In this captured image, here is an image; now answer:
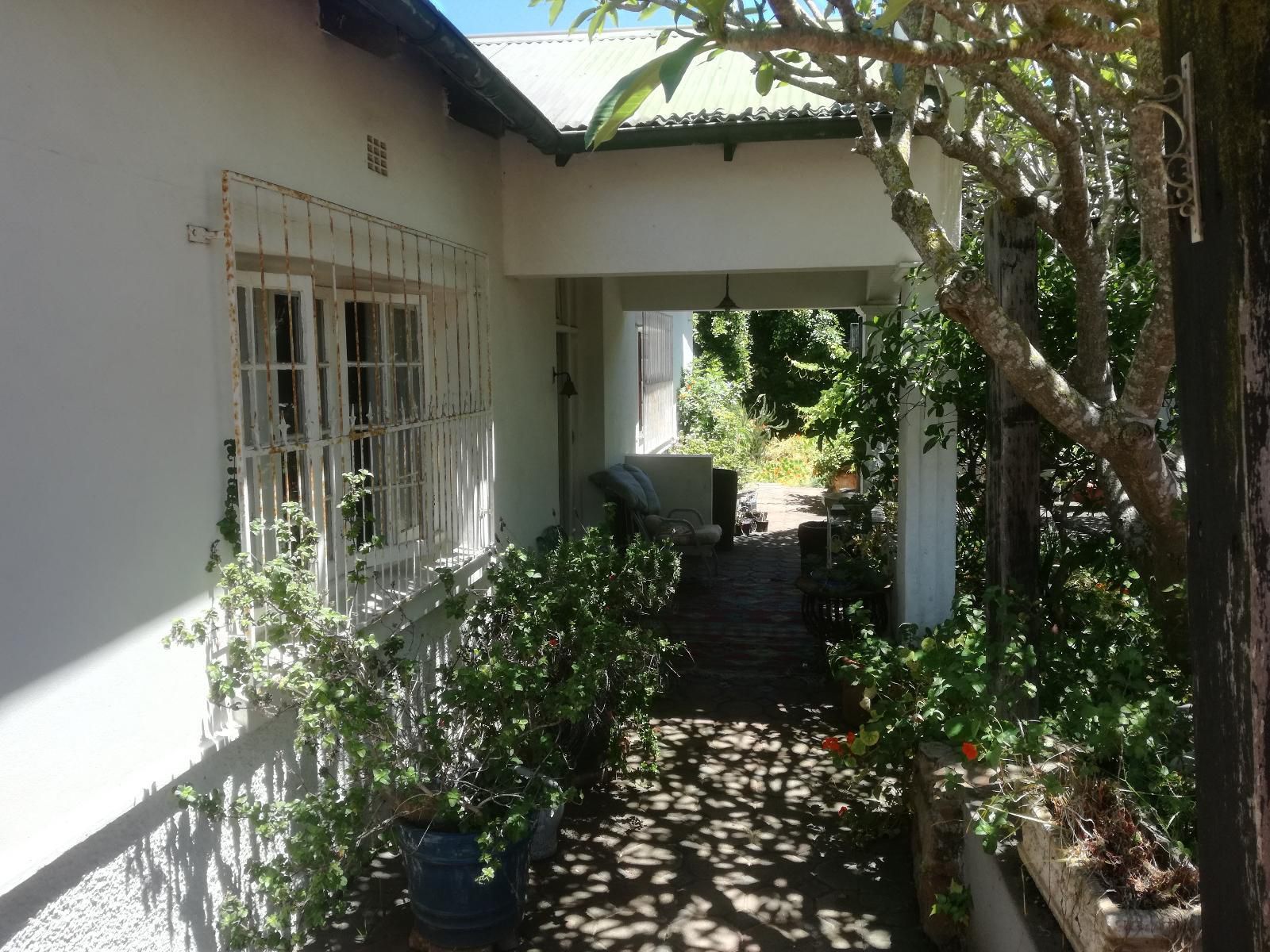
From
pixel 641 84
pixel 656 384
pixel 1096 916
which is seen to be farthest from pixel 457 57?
pixel 656 384

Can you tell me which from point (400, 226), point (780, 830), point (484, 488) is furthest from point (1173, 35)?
point (484, 488)

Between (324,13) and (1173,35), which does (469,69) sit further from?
(1173,35)

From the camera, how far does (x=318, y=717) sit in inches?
135

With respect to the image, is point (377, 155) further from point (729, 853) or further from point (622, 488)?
point (622, 488)

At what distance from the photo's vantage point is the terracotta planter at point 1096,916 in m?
2.63

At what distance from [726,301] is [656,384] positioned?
205 inches

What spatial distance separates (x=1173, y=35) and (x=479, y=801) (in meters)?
3.36

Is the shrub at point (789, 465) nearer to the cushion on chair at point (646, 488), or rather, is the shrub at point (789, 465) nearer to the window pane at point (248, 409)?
the cushion on chair at point (646, 488)

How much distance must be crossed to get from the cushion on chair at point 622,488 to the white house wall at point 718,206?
3.28 meters

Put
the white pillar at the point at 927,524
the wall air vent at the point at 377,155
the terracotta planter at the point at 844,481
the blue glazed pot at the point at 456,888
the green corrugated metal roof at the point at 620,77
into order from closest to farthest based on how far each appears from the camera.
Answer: the blue glazed pot at the point at 456,888 → the wall air vent at the point at 377,155 → the green corrugated metal roof at the point at 620,77 → the white pillar at the point at 927,524 → the terracotta planter at the point at 844,481

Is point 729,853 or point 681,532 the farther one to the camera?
point 681,532

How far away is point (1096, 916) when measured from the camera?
8.91 feet

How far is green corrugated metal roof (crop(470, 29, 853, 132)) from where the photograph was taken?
5.86m

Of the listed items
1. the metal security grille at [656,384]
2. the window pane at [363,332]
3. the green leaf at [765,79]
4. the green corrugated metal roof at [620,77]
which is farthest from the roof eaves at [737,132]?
the metal security grille at [656,384]
